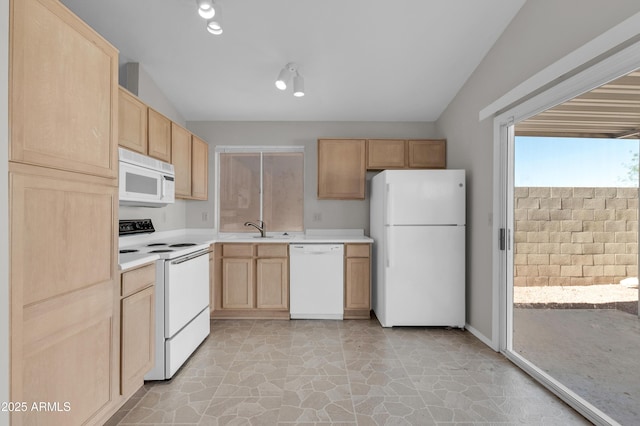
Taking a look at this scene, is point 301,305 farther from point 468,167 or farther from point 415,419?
point 468,167

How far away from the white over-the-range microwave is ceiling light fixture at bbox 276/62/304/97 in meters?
1.27

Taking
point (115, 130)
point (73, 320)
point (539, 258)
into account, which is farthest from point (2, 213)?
point (539, 258)

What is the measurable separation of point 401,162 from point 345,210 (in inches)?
37.0

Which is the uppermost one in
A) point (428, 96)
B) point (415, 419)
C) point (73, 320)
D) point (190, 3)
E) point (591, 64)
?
point (190, 3)

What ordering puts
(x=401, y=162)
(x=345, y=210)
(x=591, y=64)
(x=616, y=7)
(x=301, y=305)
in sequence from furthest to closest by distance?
(x=345, y=210)
(x=401, y=162)
(x=301, y=305)
(x=591, y=64)
(x=616, y=7)

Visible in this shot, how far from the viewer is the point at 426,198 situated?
3186 mm

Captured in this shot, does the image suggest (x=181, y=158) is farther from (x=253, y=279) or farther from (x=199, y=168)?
(x=253, y=279)

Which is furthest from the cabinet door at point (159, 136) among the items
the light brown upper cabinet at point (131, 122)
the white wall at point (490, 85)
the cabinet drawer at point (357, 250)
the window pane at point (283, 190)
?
the white wall at point (490, 85)

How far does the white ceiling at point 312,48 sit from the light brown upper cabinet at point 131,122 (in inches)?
27.1

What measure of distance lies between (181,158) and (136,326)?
1.88 meters

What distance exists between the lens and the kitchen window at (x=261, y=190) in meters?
4.23

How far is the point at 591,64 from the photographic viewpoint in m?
1.82

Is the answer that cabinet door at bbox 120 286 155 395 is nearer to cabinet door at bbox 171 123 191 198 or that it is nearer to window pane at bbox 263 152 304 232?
cabinet door at bbox 171 123 191 198

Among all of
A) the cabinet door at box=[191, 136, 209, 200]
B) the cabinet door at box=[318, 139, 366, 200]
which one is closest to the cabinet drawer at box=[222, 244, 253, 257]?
the cabinet door at box=[191, 136, 209, 200]
